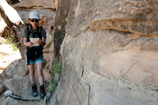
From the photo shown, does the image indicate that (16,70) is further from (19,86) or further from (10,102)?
(10,102)

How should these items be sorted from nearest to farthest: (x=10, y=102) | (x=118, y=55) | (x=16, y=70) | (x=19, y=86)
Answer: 1. (x=118, y=55)
2. (x=10, y=102)
3. (x=19, y=86)
4. (x=16, y=70)

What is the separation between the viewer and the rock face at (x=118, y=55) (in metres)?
0.93

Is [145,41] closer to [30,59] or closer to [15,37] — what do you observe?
[30,59]

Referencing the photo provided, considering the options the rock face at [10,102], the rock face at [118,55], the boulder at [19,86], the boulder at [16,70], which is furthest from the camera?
the boulder at [16,70]

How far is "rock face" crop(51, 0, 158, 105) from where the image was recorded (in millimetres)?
934

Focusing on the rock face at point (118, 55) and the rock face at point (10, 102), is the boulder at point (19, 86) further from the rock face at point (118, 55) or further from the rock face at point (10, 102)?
the rock face at point (118, 55)

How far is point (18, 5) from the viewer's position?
25.1 ft

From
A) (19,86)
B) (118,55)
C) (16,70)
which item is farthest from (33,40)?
(118,55)

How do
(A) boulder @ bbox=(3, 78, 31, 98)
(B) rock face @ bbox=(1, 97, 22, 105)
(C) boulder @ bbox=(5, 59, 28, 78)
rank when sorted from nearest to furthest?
(B) rock face @ bbox=(1, 97, 22, 105) → (A) boulder @ bbox=(3, 78, 31, 98) → (C) boulder @ bbox=(5, 59, 28, 78)

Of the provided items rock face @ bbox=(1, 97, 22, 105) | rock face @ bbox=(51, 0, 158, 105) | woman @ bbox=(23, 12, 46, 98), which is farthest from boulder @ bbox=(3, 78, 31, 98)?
rock face @ bbox=(51, 0, 158, 105)

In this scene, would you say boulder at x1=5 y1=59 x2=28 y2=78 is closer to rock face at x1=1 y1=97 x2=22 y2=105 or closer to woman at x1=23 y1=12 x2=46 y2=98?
rock face at x1=1 y1=97 x2=22 y2=105

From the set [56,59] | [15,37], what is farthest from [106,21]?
[15,37]

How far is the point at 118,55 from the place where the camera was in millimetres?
1115

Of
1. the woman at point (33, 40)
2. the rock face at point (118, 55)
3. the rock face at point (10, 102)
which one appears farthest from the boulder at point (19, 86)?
the rock face at point (118, 55)
